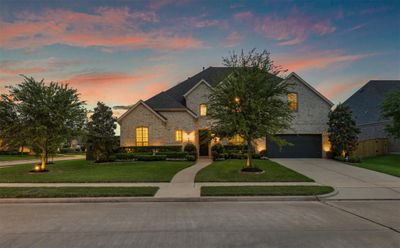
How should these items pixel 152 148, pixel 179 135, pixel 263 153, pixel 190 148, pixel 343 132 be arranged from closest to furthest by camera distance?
pixel 343 132, pixel 190 148, pixel 152 148, pixel 263 153, pixel 179 135

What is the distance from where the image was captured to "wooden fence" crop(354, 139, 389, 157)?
27.8 metres

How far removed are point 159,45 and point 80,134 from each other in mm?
9615

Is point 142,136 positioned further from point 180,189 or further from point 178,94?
point 180,189

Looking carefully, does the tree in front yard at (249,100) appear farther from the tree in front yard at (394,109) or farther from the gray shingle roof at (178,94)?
the tree in front yard at (394,109)

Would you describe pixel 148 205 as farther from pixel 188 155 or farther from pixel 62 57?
pixel 62 57

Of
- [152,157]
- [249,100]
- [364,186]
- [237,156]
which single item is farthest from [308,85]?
[152,157]

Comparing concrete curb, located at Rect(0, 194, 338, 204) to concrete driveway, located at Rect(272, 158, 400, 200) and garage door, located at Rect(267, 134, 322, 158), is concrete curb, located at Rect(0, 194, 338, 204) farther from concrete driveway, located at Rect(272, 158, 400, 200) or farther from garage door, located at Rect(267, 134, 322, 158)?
garage door, located at Rect(267, 134, 322, 158)

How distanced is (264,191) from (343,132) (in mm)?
18500

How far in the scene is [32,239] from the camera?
577cm

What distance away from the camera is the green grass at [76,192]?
33.5 ft

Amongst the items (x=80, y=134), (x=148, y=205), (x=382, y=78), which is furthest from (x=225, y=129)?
(x=382, y=78)

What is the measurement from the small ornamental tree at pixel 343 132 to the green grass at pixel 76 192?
68.6ft

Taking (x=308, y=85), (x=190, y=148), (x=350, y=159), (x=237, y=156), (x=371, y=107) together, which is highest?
(x=308, y=85)

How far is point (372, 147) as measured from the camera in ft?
95.2
